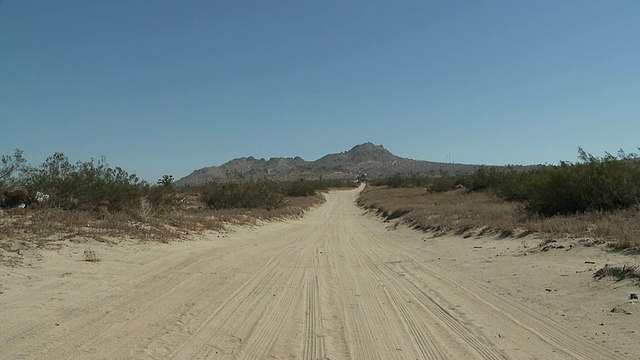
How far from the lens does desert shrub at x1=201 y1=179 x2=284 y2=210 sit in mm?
40750

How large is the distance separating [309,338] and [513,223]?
14.7 m

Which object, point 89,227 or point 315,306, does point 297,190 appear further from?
point 315,306

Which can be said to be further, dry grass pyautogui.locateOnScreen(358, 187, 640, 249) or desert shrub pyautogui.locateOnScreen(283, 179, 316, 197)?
desert shrub pyautogui.locateOnScreen(283, 179, 316, 197)

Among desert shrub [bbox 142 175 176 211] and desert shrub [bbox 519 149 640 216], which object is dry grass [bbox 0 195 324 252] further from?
desert shrub [bbox 519 149 640 216]

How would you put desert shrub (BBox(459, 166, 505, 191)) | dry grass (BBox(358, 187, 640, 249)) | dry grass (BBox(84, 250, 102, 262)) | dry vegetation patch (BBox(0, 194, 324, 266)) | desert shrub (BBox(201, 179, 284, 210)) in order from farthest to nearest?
desert shrub (BBox(459, 166, 505, 191)) < desert shrub (BBox(201, 179, 284, 210)) < dry grass (BBox(358, 187, 640, 249)) < dry vegetation patch (BBox(0, 194, 324, 266)) < dry grass (BBox(84, 250, 102, 262))

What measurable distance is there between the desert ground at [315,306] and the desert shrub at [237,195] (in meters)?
24.6

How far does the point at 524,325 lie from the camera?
8.08m

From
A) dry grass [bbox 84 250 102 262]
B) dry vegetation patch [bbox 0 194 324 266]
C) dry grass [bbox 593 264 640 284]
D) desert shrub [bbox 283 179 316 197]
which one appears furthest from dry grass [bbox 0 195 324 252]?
desert shrub [bbox 283 179 316 197]

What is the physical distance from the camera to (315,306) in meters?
9.48

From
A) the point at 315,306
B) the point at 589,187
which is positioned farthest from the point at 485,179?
the point at 315,306

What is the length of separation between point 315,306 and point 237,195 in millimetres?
32770

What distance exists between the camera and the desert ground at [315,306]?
6.86 meters

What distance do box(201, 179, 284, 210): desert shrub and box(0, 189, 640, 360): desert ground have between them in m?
24.6

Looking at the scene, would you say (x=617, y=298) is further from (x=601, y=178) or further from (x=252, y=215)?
(x=252, y=215)
